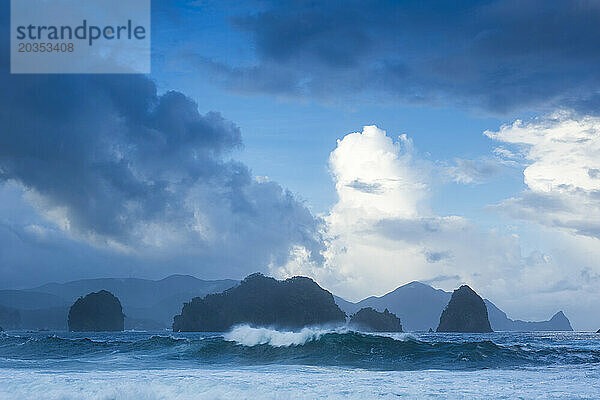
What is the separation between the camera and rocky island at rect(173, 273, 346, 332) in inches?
4697

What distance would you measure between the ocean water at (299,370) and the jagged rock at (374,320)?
89.3 metres

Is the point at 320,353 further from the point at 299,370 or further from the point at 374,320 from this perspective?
the point at 374,320

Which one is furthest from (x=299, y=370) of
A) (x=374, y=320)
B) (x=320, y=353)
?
(x=374, y=320)

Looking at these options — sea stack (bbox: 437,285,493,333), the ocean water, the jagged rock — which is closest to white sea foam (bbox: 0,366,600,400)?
the ocean water

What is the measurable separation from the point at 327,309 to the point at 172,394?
107472 millimetres

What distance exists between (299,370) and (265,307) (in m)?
99.2

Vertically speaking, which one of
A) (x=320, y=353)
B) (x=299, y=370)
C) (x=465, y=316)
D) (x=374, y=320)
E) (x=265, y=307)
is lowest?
(x=465, y=316)

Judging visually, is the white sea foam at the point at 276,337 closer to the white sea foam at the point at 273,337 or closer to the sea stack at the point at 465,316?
the white sea foam at the point at 273,337

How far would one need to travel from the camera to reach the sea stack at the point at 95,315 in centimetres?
14400

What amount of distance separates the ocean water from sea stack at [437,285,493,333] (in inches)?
4176

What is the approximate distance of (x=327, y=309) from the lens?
400 ft

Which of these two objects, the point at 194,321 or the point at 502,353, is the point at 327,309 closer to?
the point at 194,321

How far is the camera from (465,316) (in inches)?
5315

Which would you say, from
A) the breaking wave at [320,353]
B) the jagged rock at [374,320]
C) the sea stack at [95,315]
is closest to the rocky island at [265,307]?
the jagged rock at [374,320]
